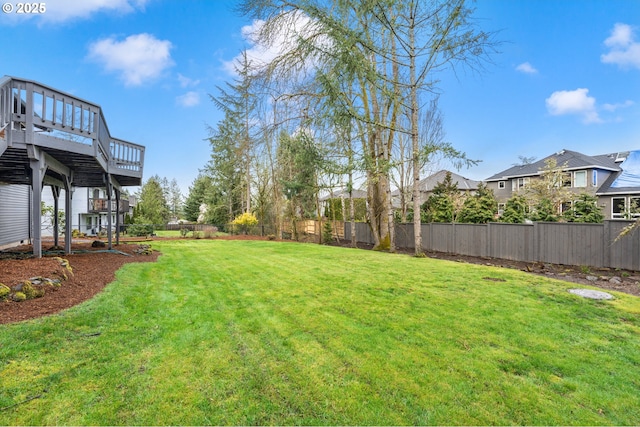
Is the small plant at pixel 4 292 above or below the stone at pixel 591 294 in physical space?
above

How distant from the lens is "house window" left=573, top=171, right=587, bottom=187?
2176cm

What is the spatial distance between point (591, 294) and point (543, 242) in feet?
17.3

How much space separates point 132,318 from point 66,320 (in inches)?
24.4

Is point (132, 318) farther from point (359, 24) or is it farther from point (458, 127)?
point (458, 127)

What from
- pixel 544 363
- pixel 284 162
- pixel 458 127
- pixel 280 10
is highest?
pixel 280 10

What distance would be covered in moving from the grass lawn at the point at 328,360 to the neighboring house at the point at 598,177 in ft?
60.3

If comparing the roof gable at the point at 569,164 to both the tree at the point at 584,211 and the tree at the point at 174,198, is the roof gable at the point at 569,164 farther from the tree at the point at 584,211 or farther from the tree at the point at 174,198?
the tree at the point at 174,198

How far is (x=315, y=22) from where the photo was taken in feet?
29.5

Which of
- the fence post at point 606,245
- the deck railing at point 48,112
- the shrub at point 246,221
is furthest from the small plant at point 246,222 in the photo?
the fence post at point 606,245

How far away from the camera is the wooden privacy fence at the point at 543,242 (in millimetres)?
7703

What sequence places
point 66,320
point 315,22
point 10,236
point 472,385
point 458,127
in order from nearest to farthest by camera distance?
1. point 472,385
2. point 66,320
3. point 315,22
4. point 10,236
5. point 458,127

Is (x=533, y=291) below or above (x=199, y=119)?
below

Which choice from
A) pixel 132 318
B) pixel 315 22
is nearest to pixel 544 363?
pixel 132 318

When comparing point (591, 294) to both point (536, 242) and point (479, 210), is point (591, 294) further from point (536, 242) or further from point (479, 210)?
point (479, 210)
